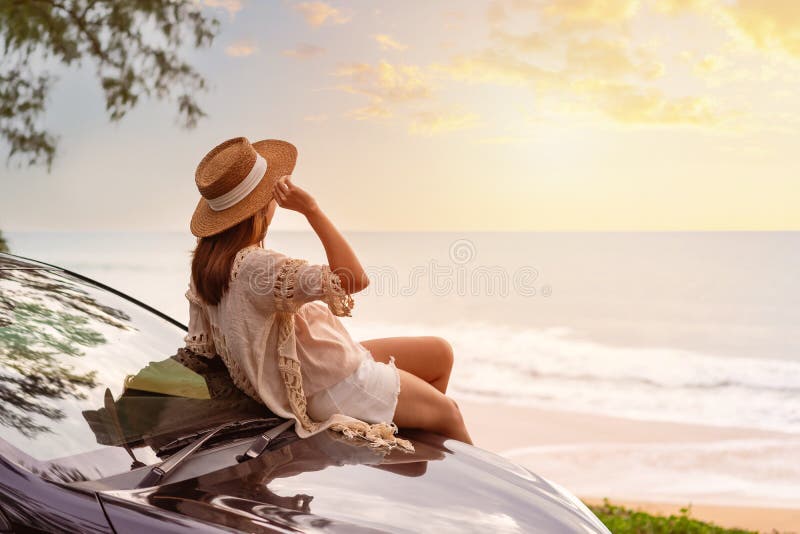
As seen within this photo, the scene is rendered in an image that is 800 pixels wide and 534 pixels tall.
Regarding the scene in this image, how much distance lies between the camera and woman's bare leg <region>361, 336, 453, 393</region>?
118 inches

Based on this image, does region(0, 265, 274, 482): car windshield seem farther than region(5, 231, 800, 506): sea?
No

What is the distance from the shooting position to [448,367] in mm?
3064

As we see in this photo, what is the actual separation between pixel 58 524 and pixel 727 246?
57.4 meters

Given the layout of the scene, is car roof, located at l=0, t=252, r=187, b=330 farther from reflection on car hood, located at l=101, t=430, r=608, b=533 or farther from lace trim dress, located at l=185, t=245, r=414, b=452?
reflection on car hood, located at l=101, t=430, r=608, b=533

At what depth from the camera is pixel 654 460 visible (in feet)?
26.5

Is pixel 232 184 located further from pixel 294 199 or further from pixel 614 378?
pixel 614 378

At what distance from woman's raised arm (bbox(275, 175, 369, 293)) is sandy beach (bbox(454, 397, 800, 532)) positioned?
3.93m

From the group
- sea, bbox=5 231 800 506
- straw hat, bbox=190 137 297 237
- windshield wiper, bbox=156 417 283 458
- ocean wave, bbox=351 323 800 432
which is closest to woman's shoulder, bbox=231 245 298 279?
straw hat, bbox=190 137 297 237

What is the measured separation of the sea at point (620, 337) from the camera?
7.96 m

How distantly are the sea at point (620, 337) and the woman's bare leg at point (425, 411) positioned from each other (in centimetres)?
165

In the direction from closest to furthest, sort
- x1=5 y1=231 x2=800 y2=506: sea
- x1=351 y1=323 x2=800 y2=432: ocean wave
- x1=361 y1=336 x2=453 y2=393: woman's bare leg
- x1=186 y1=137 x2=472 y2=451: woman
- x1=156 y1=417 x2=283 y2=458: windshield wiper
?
x1=156 y1=417 x2=283 y2=458: windshield wiper < x1=186 y1=137 x2=472 y2=451: woman < x1=361 y1=336 x2=453 y2=393: woman's bare leg < x1=5 y1=231 x2=800 y2=506: sea < x1=351 y1=323 x2=800 y2=432: ocean wave

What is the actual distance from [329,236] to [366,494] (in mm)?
963

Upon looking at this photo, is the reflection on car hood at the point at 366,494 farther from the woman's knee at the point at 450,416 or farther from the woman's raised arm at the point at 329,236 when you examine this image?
the woman's raised arm at the point at 329,236

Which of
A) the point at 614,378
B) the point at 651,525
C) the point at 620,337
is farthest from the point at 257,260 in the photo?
the point at 620,337
